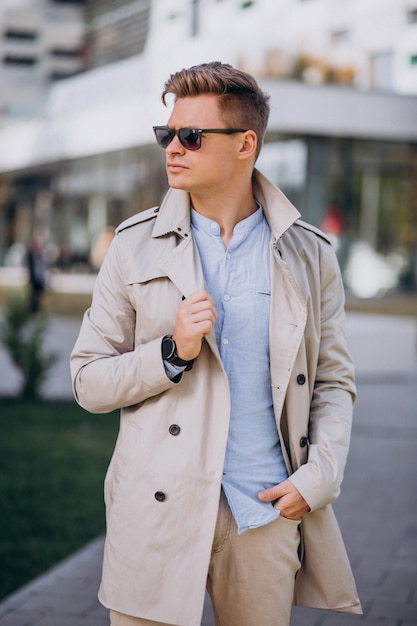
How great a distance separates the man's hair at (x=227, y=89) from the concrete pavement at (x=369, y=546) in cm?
278

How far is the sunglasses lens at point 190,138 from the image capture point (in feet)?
8.16

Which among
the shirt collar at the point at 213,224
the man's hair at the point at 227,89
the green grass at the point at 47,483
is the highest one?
the man's hair at the point at 227,89

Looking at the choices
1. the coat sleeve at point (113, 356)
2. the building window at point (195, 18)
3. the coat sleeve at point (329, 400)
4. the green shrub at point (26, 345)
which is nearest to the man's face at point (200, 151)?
the coat sleeve at point (113, 356)

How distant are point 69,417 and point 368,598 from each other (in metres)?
5.83

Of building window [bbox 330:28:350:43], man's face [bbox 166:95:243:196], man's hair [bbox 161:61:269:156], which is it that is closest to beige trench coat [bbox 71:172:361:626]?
man's face [bbox 166:95:243:196]

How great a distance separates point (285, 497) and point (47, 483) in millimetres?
5103

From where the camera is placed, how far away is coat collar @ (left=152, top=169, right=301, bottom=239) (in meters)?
2.58

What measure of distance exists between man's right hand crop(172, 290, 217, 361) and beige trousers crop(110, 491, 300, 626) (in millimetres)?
449

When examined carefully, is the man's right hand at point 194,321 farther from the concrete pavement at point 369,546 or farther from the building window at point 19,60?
the building window at point 19,60

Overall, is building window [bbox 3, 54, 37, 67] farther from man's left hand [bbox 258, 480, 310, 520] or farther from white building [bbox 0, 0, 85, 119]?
man's left hand [bbox 258, 480, 310, 520]

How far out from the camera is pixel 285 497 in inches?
98.1

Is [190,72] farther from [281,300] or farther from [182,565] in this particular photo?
[182,565]

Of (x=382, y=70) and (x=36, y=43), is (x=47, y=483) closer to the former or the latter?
(x=382, y=70)

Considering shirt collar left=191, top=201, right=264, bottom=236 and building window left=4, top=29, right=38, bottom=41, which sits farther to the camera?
building window left=4, top=29, right=38, bottom=41
